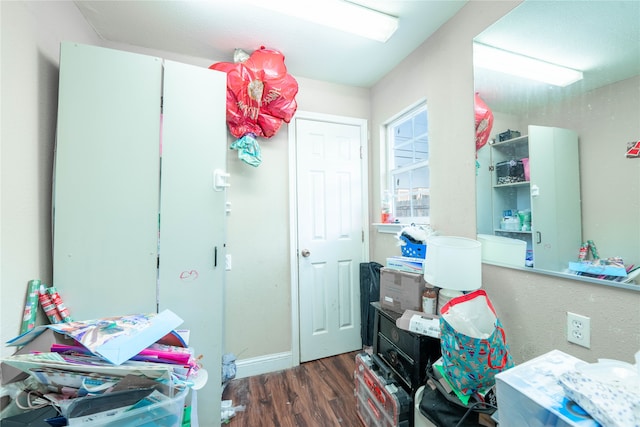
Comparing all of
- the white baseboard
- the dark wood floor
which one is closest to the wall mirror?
the dark wood floor

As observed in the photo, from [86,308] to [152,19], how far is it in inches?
70.5

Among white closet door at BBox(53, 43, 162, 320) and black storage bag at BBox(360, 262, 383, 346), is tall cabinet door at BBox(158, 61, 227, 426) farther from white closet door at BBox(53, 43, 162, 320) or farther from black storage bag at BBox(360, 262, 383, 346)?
black storage bag at BBox(360, 262, 383, 346)

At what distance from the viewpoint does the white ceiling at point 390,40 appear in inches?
37.4

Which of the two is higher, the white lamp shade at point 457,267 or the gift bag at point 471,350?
the white lamp shade at point 457,267

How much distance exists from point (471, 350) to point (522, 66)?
1.41 meters

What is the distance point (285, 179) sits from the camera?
2.13 meters

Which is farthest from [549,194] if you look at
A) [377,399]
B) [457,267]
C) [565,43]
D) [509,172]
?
[377,399]

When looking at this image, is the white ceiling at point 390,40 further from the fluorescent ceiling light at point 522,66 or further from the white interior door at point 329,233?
the white interior door at point 329,233

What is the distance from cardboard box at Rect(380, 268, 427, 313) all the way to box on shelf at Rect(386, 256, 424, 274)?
0.06 meters

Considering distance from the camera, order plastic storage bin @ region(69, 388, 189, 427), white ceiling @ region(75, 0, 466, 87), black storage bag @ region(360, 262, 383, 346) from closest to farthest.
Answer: plastic storage bin @ region(69, 388, 189, 427) → white ceiling @ region(75, 0, 466, 87) → black storage bag @ region(360, 262, 383, 346)

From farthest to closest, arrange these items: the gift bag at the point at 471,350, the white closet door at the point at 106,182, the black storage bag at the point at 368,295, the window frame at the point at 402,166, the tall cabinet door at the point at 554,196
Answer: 1. the black storage bag at the point at 368,295
2. the window frame at the point at 402,166
3. the white closet door at the point at 106,182
4. the tall cabinet door at the point at 554,196
5. the gift bag at the point at 471,350

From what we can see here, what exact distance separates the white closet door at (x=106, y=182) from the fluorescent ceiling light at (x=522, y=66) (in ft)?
6.00

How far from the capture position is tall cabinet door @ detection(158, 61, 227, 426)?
128 cm

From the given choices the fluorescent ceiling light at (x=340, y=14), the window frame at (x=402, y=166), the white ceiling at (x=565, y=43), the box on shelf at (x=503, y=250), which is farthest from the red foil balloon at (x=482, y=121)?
the fluorescent ceiling light at (x=340, y=14)
